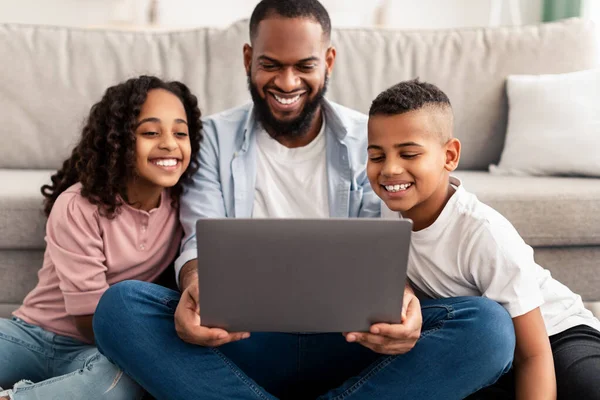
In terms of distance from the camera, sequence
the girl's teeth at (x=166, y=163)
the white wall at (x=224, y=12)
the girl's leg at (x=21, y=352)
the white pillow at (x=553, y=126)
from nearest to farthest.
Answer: the girl's leg at (x=21, y=352) → the girl's teeth at (x=166, y=163) → the white pillow at (x=553, y=126) → the white wall at (x=224, y=12)

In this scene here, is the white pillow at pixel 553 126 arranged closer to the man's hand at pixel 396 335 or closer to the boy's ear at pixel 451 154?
the boy's ear at pixel 451 154

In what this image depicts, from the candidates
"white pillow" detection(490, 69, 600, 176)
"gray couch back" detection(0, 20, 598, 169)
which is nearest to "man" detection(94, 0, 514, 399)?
"gray couch back" detection(0, 20, 598, 169)

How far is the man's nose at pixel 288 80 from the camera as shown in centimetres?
155

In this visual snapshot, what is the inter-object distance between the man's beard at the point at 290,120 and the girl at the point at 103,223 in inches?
7.5

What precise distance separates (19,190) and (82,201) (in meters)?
0.39

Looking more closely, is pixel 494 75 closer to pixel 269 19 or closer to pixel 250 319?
pixel 269 19

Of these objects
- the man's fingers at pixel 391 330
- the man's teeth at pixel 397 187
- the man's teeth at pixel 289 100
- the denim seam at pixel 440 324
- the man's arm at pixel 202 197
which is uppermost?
the man's teeth at pixel 289 100

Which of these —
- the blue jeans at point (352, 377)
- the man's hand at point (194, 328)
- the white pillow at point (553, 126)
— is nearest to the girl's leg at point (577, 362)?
the blue jeans at point (352, 377)

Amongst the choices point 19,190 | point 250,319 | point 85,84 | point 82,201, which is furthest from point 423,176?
point 85,84

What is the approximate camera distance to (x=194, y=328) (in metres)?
1.10

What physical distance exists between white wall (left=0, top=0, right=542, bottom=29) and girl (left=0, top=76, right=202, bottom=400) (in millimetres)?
1782

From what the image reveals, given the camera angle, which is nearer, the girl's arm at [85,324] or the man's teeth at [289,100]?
the girl's arm at [85,324]

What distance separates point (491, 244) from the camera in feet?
3.96

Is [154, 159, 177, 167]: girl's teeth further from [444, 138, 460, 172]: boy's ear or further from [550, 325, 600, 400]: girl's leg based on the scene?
[550, 325, 600, 400]: girl's leg
